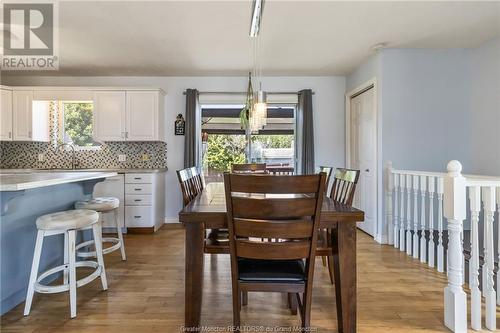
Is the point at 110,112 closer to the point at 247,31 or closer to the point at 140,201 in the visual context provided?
the point at 140,201

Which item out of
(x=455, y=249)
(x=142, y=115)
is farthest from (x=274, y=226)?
(x=142, y=115)

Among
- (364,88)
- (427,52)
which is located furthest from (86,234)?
(427,52)

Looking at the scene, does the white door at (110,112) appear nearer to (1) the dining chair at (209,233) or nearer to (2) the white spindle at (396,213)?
(1) the dining chair at (209,233)

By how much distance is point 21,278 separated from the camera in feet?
6.50

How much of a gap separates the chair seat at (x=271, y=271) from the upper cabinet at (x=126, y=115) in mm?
3147

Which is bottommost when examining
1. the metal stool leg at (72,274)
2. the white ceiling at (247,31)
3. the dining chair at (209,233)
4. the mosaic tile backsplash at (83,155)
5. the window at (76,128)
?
the metal stool leg at (72,274)

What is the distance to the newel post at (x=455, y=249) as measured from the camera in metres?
1.68

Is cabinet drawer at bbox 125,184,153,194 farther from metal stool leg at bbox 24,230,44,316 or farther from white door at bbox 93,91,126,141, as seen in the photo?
metal stool leg at bbox 24,230,44,316

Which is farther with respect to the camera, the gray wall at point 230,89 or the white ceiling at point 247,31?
the gray wall at point 230,89

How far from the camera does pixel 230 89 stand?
4492 mm

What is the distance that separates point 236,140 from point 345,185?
2.89m

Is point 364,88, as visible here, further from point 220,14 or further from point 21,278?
point 21,278

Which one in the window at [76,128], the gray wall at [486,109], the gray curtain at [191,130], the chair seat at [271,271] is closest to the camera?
the chair seat at [271,271]

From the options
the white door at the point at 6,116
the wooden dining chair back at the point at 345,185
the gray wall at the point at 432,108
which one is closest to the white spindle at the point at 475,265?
the wooden dining chair back at the point at 345,185
